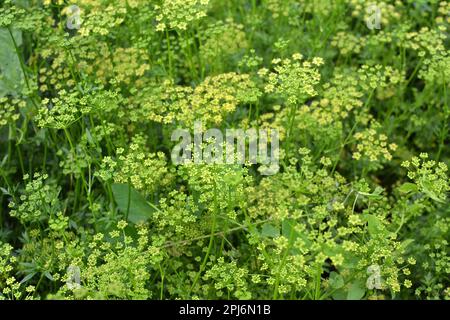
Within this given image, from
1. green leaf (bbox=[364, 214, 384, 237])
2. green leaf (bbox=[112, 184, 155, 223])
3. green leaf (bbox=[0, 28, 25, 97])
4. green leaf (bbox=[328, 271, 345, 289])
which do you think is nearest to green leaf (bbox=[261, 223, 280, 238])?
green leaf (bbox=[328, 271, 345, 289])

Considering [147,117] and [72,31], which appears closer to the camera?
[147,117]

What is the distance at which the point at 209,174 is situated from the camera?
2412 millimetres

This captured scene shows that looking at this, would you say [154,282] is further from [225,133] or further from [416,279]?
[416,279]

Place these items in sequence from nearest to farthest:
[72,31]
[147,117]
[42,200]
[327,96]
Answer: [42,200], [147,117], [327,96], [72,31]

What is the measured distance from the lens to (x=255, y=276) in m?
2.59

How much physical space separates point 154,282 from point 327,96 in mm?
1337

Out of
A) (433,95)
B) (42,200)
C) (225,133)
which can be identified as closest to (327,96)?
(225,133)

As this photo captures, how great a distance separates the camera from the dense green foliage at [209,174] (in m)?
2.49

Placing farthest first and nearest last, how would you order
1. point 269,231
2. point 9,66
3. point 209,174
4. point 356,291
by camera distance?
point 9,66 → point 269,231 → point 356,291 → point 209,174

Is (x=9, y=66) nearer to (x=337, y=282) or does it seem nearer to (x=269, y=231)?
(x=269, y=231)

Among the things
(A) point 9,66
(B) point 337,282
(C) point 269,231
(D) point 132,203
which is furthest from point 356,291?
(A) point 9,66

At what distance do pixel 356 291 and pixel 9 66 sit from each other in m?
2.33

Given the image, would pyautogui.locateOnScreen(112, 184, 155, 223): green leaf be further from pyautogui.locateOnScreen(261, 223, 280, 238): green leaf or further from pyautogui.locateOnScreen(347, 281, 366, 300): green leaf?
pyautogui.locateOnScreen(347, 281, 366, 300): green leaf

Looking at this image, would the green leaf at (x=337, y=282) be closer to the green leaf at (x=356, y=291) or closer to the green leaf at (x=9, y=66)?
the green leaf at (x=356, y=291)
